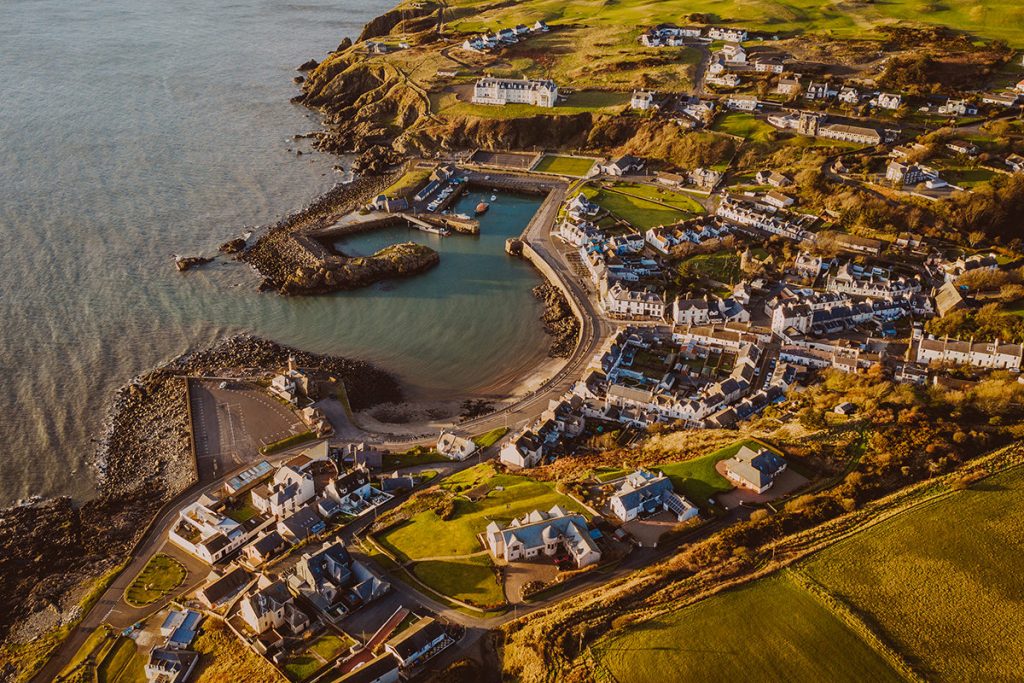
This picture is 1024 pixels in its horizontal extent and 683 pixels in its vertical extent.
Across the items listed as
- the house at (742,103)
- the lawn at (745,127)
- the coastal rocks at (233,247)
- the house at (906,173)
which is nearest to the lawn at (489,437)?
the coastal rocks at (233,247)

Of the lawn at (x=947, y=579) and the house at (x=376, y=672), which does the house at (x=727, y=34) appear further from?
the house at (x=376, y=672)

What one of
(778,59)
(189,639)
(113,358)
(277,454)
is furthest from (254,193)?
(778,59)

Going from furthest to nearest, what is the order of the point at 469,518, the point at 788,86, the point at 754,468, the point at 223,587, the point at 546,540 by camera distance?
the point at 788,86 < the point at 469,518 < the point at 754,468 < the point at 223,587 < the point at 546,540

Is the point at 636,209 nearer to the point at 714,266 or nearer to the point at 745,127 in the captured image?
the point at 714,266

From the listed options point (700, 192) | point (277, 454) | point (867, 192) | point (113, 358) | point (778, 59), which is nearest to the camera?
point (277, 454)

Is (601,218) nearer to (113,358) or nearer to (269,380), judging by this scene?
(269,380)

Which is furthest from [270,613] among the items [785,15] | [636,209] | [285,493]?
[785,15]

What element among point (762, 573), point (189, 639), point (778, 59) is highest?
point (778, 59)
